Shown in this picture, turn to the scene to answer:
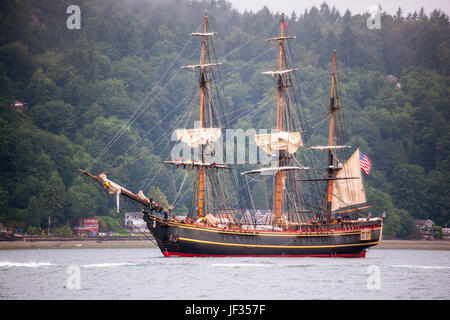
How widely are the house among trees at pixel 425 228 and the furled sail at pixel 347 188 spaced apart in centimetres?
6568

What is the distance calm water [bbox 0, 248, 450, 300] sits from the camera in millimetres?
56969

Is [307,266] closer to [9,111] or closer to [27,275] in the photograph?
[27,275]

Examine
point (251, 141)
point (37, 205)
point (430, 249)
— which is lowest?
point (430, 249)

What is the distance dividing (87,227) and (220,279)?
8622 centimetres

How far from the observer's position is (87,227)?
147 meters

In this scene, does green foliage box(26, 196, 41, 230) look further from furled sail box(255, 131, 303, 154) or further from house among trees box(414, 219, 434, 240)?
house among trees box(414, 219, 434, 240)

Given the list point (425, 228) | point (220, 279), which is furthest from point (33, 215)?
point (425, 228)

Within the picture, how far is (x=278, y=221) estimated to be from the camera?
95.2 metres

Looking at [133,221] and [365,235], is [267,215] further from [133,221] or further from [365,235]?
[133,221]

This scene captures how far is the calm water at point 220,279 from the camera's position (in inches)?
2243

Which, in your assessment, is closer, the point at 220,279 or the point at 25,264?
the point at 220,279

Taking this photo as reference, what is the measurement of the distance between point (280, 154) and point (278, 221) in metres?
8.55

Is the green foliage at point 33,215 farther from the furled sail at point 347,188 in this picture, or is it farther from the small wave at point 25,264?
the furled sail at point 347,188

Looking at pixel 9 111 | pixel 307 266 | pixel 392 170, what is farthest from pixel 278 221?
pixel 392 170
